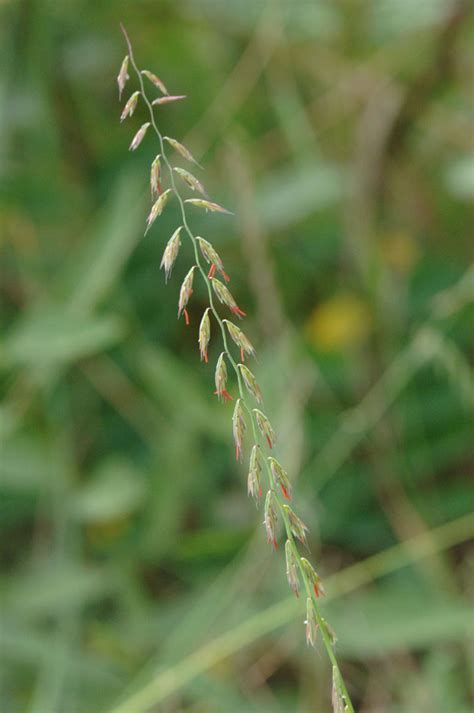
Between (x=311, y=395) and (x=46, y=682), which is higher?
(x=311, y=395)

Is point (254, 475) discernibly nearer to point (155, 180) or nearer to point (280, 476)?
point (280, 476)

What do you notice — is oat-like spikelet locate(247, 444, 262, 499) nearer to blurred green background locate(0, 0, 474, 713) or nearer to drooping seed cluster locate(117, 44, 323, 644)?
drooping seed cluster locate(117, 44, 323, 644)

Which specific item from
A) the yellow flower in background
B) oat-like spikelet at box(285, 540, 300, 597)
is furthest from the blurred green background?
oat-like spikelet at box(285, 540, 300, 597)

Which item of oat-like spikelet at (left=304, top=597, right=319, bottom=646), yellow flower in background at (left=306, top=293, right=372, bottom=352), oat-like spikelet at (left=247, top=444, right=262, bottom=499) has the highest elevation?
oat-like spikelet at (left=247, top=444, right=262, bottom=499)

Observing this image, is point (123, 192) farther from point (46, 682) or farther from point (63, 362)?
point (46, 682)

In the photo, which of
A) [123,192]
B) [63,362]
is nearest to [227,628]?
[63,362]

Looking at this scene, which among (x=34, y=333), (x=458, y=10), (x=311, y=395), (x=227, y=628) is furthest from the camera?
(x=458, y=10)

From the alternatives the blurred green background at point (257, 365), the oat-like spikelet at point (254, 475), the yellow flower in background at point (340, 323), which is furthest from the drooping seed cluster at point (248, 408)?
the yellow flower in background at point (340, 323)

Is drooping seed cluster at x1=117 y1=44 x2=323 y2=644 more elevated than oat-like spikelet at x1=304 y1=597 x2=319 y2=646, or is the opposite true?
drooping seed cluster at x1=117 y1=44 x2=323 y2=644

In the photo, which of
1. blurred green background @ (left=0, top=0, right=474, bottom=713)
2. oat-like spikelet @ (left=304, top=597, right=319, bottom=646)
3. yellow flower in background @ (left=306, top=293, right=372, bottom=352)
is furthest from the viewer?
yellow flower in background @ (left=306, top=293, right=372, bottom=352)

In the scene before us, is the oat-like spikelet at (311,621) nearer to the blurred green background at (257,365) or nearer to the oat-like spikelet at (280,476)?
the oat-like spikelet at (280,476)
